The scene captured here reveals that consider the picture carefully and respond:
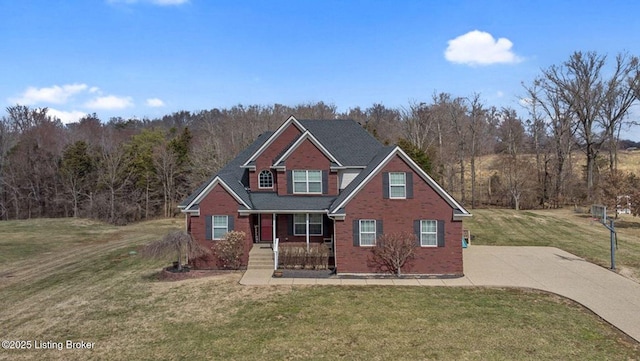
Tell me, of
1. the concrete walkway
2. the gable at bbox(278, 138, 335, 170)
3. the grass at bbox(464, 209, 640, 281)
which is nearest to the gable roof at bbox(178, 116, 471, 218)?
the gable at bbox(278, 138, 335, 170)

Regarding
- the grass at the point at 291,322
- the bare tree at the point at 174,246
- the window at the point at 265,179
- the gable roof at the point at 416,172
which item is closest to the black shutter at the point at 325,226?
the gable roof at the point at 416,172

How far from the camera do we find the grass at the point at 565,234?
22.3 m

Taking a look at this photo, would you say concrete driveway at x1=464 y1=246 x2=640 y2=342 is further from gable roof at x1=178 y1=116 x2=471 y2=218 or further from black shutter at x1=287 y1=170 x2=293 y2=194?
black shutter at x1=287 y1=170 x2=293 y2=194

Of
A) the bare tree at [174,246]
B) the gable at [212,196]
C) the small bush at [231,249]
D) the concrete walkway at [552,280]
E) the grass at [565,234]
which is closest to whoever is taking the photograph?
the concrete walkway at [552,280]

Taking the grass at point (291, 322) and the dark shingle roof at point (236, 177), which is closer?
the grass at point (291, 322)

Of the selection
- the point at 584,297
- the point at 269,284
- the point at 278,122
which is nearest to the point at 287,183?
the point at 269,284

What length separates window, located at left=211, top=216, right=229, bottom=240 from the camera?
20.1m

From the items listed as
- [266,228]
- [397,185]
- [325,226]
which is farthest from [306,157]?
[397,185]

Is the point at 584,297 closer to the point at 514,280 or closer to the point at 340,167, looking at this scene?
the point at 514,280

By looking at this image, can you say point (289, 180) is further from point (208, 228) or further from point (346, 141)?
point (208, 228)

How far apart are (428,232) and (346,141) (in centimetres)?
824

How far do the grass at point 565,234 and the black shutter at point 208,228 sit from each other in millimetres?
18798

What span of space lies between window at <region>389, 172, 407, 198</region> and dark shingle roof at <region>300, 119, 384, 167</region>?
325 cm

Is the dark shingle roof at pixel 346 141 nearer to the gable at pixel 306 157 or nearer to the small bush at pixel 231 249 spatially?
the gable at pixel 306 157
